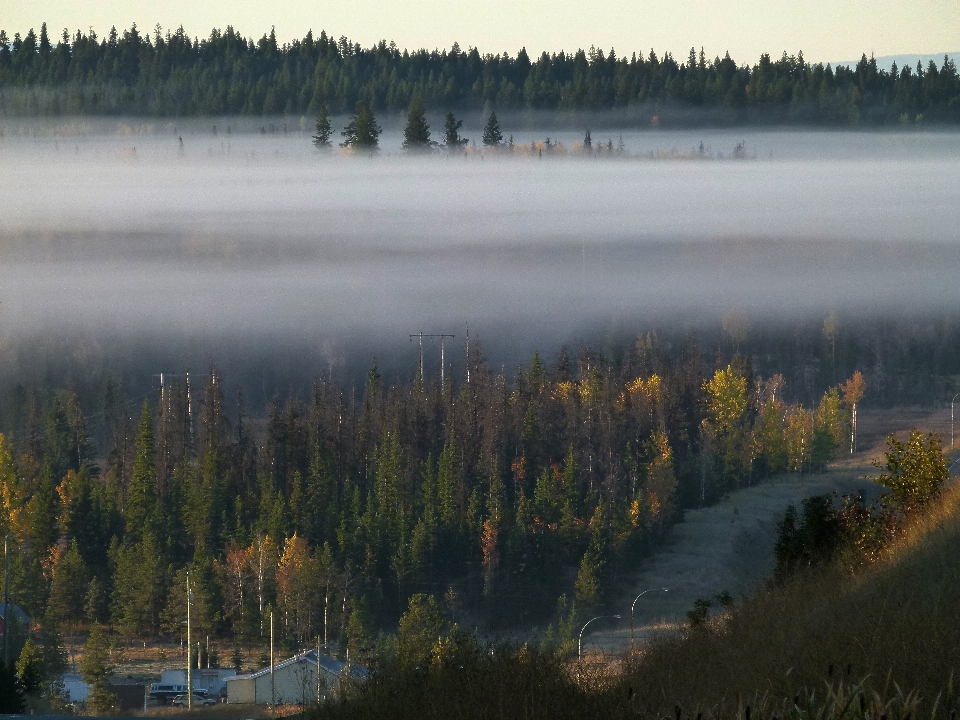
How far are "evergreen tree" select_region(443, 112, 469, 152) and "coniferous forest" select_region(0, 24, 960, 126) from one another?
7.38ft

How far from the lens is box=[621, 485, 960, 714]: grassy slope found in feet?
35.2

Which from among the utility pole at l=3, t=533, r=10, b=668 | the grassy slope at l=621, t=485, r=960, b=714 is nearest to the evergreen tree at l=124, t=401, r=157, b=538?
the utility pole at l=3, t=533, r=10, b=668

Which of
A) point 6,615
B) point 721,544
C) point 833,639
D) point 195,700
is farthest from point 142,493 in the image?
point 833,639

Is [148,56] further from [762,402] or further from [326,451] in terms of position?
[762,402]

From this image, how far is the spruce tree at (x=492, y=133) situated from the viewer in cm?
14450

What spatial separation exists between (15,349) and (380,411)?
278 ft

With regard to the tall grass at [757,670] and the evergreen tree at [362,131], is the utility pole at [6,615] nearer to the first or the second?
the tall grass at [757,670]

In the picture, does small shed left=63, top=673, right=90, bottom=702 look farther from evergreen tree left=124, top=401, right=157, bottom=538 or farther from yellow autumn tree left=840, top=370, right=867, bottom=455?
yellow autumn tree left=840, top=370, right=867, bottom=455

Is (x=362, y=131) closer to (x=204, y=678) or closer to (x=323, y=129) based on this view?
(x=323, y=129)

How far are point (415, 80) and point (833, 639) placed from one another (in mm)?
135622

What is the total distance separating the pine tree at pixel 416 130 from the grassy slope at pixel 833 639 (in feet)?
405

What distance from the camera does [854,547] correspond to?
22.3 m

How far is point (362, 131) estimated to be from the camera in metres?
156

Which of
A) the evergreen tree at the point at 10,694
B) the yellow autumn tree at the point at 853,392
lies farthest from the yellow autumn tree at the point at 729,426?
the evergreen tree at the point at 10,694
